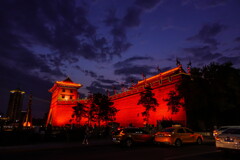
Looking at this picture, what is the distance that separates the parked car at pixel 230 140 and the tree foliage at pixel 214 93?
15499 millimetres

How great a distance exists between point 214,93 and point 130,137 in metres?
16.2

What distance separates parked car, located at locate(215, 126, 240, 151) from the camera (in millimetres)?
8656

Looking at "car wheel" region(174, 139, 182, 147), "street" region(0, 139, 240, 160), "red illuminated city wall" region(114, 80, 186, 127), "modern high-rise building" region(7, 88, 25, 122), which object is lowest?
"street" region(0, 139, 240, 160)

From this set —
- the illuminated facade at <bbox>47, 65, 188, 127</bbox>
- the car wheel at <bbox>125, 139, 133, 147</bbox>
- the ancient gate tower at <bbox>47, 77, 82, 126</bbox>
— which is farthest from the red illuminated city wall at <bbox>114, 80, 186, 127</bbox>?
the ancient gate tower at <bbox>47, 77, 82, 126</bbox>

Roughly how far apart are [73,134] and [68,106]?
4792cm

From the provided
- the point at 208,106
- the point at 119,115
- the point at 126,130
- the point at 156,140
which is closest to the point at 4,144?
the point at 126,130

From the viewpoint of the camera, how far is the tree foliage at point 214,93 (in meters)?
23.5

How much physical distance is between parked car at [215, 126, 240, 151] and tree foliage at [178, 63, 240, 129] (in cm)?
1550

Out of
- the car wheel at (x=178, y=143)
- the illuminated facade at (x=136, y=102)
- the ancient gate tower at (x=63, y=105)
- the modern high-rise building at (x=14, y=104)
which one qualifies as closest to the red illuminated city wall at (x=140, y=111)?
the illuminated facade at (x=136, y=102)

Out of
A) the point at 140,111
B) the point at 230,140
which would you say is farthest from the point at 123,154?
the point at 140,111

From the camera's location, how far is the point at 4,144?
14.6 m

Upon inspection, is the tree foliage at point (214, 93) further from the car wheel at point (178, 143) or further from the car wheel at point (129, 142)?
the car wheel at point (129, 142)

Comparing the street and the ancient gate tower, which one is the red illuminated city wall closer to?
the street

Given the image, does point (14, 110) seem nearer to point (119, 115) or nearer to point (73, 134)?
point (119, 115)
